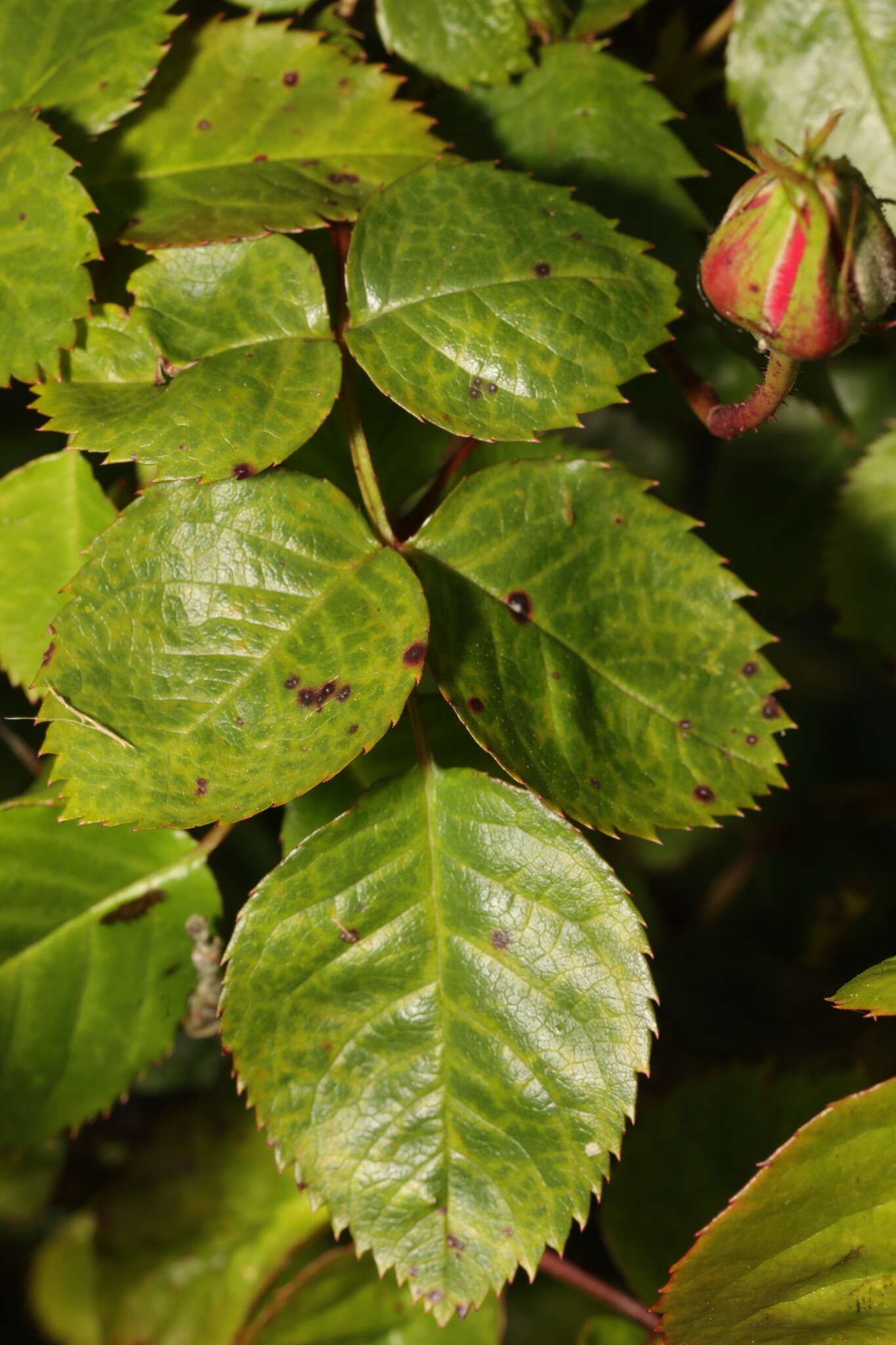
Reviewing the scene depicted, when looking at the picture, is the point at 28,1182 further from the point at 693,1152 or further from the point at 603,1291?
the point at 693,1152

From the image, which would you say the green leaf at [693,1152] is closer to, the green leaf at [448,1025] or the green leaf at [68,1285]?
the green leaf at [448,1025]

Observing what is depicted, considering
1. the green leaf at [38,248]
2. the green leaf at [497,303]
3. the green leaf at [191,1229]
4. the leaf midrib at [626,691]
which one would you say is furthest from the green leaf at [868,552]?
the green leaf at [191,1229]

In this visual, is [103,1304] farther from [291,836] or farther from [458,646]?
[458,646]

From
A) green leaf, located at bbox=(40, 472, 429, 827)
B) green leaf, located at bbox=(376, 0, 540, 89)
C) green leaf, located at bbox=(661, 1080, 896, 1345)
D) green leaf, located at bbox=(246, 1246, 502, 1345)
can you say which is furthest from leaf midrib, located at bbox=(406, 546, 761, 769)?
green leaf, located at bbox=(246, 1246, 502, 1345)

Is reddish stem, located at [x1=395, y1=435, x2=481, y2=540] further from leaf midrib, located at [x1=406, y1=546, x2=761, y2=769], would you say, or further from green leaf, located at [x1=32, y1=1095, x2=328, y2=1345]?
green leaf, located at [x1=32, y1=1095, x2=328, y2=1345]

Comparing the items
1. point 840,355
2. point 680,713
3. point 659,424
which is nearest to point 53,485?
point 680,713
